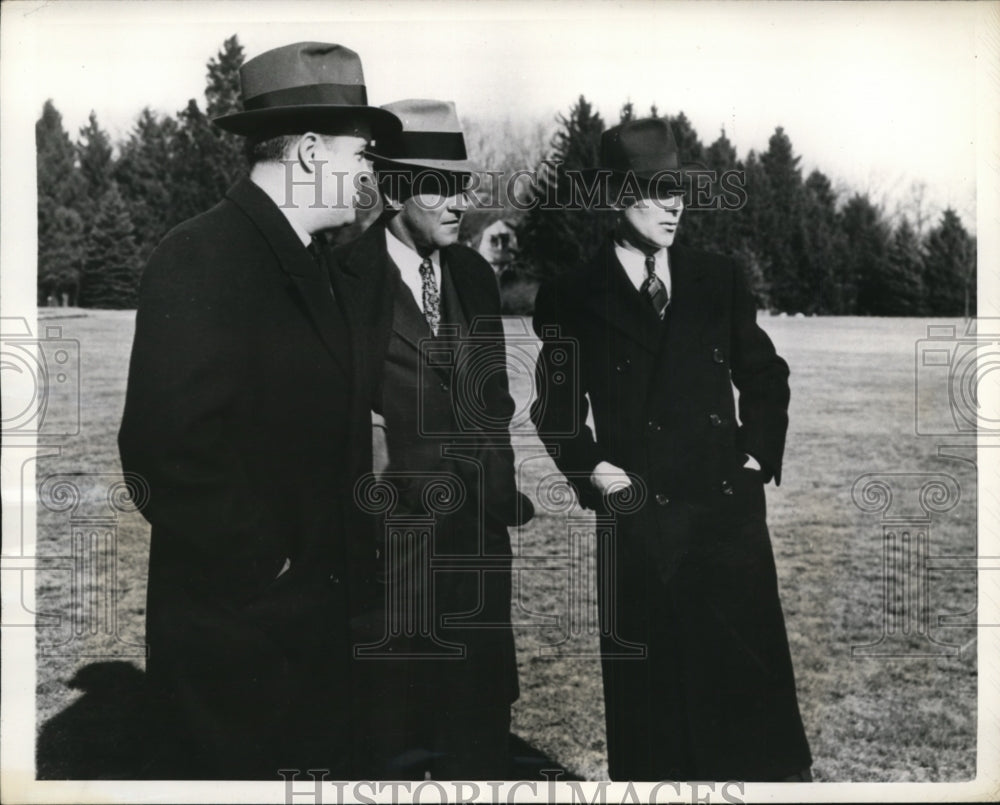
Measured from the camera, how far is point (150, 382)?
13.9ft

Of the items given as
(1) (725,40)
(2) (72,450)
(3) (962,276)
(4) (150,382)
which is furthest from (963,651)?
(2) (72,450)

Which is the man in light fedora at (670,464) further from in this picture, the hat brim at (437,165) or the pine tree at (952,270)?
the pine tree at (952,270)

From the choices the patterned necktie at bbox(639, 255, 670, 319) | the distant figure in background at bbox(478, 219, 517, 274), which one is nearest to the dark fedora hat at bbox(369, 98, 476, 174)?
the distant figure in background at bbox(478, 219, 517, 274)

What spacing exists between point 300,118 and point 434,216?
646 millimetres

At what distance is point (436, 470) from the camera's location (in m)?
4.57

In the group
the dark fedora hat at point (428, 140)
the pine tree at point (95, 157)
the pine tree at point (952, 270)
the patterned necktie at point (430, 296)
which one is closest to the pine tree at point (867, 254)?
the pine tree at point (952, 270)

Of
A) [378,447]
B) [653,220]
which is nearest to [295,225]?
[378,447]

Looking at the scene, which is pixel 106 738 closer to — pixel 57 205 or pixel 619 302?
pixel 57 205

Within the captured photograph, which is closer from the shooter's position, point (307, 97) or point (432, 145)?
point (307, 97)

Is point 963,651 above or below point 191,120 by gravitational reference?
below

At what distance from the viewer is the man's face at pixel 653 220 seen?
15.4ft

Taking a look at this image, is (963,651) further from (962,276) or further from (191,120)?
(191,120)

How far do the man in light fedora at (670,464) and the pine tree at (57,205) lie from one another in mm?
1955

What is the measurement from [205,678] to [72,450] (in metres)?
1.10
